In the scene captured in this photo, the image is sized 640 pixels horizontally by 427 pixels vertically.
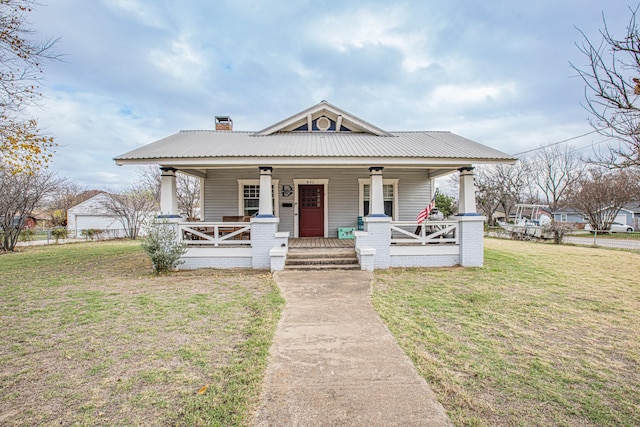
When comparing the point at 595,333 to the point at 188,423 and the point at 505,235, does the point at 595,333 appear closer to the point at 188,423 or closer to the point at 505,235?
the point at 188,423

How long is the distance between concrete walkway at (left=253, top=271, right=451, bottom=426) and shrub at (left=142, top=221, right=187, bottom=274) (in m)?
4.58

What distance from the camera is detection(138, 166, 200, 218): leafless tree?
26.6 metres

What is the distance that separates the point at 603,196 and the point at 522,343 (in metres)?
31.4

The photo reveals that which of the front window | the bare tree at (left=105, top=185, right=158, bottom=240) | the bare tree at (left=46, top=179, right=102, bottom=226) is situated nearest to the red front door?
the front window

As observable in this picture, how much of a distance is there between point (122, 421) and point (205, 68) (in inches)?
744

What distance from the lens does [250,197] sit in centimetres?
1117

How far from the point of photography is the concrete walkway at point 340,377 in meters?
2.28

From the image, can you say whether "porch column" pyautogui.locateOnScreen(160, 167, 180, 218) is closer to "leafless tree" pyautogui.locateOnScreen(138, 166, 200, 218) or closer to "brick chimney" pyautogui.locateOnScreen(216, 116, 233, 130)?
"brick chimney" pyautogui.locateOnScreen(216, 116, 233, 130)

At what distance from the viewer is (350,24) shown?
492 inches

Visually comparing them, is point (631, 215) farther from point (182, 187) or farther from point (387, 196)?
point (182, 187)

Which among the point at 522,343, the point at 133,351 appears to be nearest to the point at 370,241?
the point at 522,343

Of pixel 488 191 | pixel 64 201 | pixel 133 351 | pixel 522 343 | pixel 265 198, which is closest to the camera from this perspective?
pixel 133 351

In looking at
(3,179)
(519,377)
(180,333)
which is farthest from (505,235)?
(3,179)

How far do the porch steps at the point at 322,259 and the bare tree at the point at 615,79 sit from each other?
582 cm
